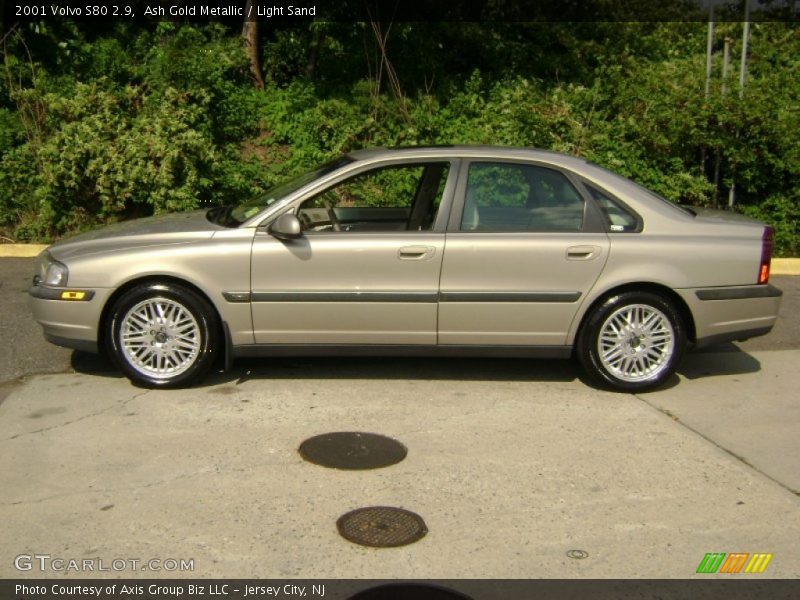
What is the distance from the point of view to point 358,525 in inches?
171

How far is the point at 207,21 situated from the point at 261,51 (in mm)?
905

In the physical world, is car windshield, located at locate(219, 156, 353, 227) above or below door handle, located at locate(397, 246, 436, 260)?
above

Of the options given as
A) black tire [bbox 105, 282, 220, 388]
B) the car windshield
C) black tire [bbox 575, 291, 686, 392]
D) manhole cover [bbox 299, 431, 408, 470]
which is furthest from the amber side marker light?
black tire [bbox 575, 291, 686, 392]

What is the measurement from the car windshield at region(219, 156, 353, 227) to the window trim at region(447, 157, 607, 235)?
2.58 feet

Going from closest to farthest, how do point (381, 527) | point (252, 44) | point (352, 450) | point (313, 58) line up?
point (381, 527) → point (352, 450) → point (252, 44) → point (313, 58)

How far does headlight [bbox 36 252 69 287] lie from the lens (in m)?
6.11

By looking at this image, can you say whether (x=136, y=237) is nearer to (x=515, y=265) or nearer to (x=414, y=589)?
(x=515, y=265)

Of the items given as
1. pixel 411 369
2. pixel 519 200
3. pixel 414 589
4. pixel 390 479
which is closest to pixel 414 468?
pixel 390 479

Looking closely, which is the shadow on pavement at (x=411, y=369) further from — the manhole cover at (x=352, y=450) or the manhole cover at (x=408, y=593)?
the manhole cover at (x=408, y=593)

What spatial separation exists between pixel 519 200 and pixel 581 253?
0.55 metres

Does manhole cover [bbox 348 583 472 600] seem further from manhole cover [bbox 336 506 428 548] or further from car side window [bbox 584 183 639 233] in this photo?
car side window [bbox 584 183 639 233]

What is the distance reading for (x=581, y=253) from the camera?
622cm

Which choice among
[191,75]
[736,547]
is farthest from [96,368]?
[191,75]

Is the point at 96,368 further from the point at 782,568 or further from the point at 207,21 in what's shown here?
the point at 207,21
